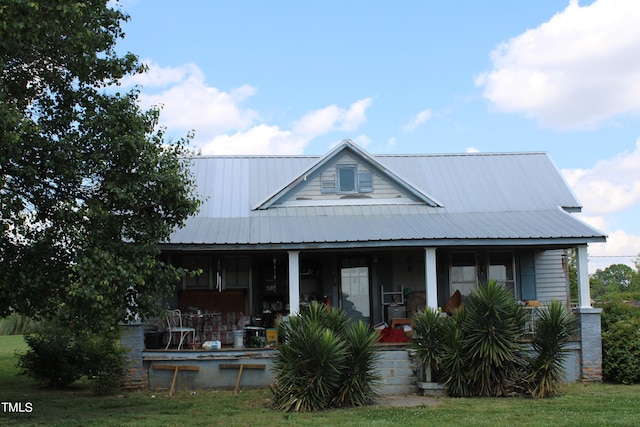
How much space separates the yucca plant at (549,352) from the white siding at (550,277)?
555 cm

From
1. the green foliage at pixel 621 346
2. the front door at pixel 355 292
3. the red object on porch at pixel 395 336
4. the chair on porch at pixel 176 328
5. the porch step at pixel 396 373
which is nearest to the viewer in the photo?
the porch step at pixel 396 373

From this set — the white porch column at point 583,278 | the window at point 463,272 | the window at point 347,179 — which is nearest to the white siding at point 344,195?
the window at point 347,179

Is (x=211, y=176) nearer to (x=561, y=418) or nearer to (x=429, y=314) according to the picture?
(x=429, y=314)

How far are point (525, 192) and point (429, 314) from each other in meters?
7.38

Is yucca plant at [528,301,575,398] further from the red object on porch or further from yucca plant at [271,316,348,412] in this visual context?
yucca plant at [271,316,348,412]

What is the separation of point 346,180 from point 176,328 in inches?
233

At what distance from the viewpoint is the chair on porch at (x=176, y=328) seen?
631 inches

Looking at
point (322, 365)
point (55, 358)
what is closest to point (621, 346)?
point (322, 365)

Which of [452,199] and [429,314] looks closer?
[429,314]

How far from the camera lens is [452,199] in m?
19.4

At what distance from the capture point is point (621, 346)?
15.6m

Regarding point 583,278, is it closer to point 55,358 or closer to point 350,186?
point 350,186

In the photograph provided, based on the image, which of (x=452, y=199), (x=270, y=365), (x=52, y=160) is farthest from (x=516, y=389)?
(x=52, y=160)

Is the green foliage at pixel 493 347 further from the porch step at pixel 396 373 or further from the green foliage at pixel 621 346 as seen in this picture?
the green foliage at pixel 621 346
